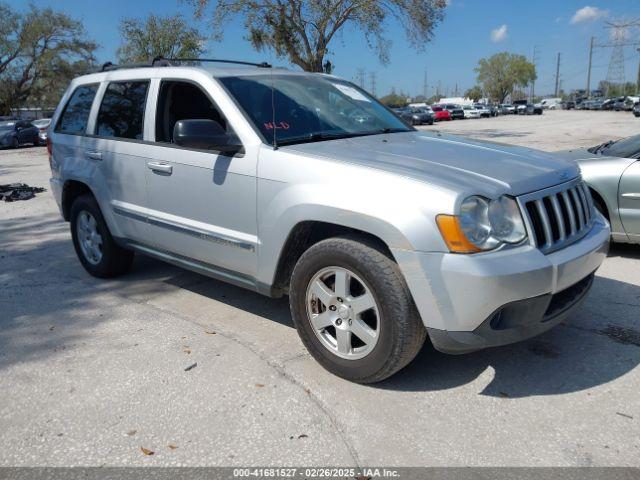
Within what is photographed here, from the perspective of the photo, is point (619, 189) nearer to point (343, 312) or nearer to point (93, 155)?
point (343, 312)

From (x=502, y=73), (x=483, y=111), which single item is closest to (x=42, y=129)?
(x=483, y=111)

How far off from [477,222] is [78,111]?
4018 millimetres

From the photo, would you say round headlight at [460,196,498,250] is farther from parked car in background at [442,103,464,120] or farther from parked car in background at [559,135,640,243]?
parked car in background at [442,103,464,120]

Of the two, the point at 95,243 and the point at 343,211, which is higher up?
the point at 343,211

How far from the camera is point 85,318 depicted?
440 centimetres

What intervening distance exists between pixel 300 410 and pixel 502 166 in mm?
1744

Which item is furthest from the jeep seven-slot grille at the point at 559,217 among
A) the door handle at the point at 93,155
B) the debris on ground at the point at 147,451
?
the door handle at the point at 93,155

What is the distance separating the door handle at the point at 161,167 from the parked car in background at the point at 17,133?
84.1 ft

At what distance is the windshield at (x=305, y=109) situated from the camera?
3771 mm

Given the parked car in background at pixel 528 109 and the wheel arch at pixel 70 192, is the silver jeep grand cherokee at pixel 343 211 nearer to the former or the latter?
the wheel arch at pixel 70 192

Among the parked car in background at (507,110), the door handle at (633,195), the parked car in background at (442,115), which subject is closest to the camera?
the door handle at (633,195)

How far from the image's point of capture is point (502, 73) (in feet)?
361

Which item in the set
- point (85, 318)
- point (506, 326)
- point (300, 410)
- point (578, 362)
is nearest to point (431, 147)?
point (506, 326)

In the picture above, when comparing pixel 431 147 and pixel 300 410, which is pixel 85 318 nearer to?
pixel 300 410
